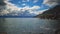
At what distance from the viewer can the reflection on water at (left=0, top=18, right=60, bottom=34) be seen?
152 centimetres

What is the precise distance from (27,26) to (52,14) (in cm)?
36

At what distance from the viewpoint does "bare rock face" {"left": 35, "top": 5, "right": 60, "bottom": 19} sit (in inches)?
59.9

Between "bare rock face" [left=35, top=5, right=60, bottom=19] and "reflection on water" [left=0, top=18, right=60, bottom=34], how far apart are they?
2.0 inches

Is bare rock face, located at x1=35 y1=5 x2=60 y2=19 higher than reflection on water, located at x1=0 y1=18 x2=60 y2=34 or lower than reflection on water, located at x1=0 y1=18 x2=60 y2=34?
higher

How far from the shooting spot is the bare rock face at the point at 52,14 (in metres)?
1.52

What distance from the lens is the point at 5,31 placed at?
1.53 m

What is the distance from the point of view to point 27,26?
1.53 metres

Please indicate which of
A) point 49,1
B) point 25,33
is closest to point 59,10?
point 49,1

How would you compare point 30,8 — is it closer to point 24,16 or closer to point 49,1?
point 24,16

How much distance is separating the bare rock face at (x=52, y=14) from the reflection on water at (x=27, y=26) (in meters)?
0.05

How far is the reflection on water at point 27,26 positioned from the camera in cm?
152

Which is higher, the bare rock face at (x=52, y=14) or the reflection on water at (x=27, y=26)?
the bare rock face at (x=52, y=14)

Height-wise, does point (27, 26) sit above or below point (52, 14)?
below

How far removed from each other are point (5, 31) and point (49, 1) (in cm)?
69
